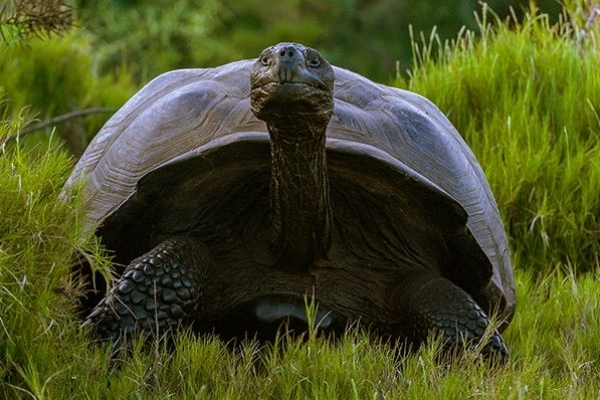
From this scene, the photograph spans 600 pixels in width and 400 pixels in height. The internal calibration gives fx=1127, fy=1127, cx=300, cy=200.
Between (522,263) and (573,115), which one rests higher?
(573,115)

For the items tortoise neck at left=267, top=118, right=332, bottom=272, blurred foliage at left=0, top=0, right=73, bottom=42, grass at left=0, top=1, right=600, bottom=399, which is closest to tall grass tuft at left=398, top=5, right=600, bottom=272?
grass at left=0, top=1, right=600, bottom=399

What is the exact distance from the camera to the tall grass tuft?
432cm

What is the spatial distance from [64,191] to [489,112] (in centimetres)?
249

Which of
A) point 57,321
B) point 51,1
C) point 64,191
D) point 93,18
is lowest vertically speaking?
point 93,18

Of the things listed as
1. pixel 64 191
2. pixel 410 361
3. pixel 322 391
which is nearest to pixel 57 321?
pixel 64 191

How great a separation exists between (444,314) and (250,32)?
10.9 m

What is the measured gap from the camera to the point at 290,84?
2.89 meters

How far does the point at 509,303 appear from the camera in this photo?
11.8 feet

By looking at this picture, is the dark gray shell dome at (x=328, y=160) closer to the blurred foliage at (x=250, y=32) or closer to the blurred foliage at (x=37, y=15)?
the blurred foliage at (x=37, y=15)

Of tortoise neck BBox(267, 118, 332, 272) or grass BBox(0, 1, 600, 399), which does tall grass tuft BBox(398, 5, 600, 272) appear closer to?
grass BBox(0, 1, 600, 399)

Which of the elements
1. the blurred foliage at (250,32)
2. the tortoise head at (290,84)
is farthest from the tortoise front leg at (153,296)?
the blurred foliage at (250,32)

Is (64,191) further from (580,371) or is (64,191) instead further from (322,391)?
(580,371)

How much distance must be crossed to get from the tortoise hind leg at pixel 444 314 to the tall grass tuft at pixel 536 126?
3.01 feet

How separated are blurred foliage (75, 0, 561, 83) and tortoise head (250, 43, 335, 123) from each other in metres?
6.71
